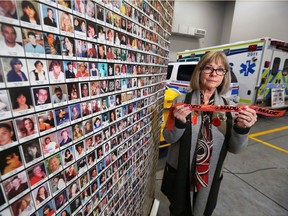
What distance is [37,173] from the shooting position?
43cm

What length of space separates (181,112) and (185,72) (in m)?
3.66

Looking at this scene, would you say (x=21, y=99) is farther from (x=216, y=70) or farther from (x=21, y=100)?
(x=216, y=70)

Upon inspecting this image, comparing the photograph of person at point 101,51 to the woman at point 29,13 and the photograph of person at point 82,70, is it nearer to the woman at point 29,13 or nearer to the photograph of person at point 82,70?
the photograph of person at point 82,70

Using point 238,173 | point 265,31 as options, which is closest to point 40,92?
point 238,173

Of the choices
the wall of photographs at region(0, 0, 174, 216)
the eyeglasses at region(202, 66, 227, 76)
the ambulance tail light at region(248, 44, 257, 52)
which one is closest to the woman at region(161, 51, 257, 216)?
the eyeglasses at region(202, 66, 227, 76)

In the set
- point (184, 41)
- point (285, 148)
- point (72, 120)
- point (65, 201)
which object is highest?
point (184, 41)

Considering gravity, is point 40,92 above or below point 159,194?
above

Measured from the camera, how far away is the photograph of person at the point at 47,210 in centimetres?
45

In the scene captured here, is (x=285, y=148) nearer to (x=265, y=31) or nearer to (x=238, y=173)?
(x=238, y=173)

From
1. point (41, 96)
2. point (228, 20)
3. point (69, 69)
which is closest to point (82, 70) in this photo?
point (69, 69)

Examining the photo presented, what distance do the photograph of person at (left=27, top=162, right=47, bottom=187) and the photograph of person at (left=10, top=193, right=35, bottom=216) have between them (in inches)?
1.3

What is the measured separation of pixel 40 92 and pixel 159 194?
1949 mm

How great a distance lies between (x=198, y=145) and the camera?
1129 mm

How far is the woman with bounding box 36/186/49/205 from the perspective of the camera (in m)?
0.44
